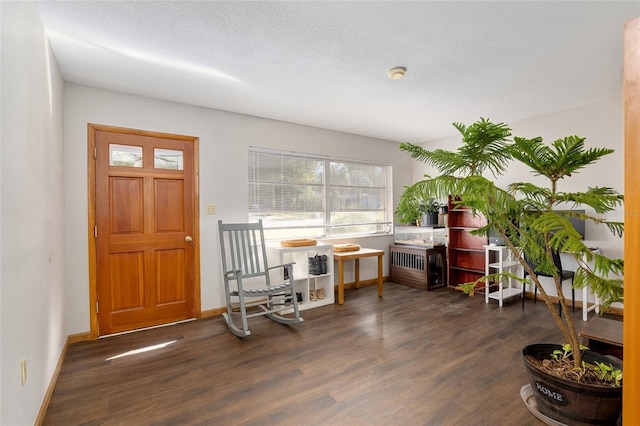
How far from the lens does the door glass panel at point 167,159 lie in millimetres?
3334

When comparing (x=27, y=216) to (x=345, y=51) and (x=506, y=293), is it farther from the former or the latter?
(x=506, y=293)

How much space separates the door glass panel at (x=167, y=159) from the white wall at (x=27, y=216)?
0.94 meters

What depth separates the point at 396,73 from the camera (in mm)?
2732

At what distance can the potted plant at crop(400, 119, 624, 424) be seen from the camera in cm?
156

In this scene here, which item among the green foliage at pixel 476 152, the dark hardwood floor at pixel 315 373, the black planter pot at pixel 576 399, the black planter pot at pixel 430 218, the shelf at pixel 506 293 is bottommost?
the dark hardwood floor at pixel 315 373

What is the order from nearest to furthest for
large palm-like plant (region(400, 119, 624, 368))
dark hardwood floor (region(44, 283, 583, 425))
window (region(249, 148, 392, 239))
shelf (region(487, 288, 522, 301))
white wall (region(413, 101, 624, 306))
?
large palm-like plant (region(400, 119, 624, 368)), dark hardwood floor (region(44, 283, 583, 425)), white wall (region(413, 101, 624, 306)), shelf (region(487, 288, 522, 301)), window (region(249, 148, 392, 239))

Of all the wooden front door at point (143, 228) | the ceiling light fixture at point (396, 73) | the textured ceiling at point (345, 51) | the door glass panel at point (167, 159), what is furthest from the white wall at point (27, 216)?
the ceiling light fixture at point (396, 73)

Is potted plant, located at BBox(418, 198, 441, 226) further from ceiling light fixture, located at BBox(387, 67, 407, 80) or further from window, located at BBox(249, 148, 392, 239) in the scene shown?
ceiling light fixture, located at BBox(387, 67, 407, 80)

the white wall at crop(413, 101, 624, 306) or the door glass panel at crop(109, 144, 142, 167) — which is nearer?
the door glass panel at crop(109, 144, 142, 167)

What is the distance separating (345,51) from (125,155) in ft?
8.01

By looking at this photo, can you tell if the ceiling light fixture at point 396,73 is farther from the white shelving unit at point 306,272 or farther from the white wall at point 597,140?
the white shelving unit at point 306,272

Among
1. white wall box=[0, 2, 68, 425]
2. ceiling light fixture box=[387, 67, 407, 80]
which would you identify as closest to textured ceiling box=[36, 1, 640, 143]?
ceiling light fixture box=[387, 67, 407, 80]

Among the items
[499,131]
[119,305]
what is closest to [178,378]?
[119,305]

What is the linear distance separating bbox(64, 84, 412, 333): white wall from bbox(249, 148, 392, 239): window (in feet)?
0.57
